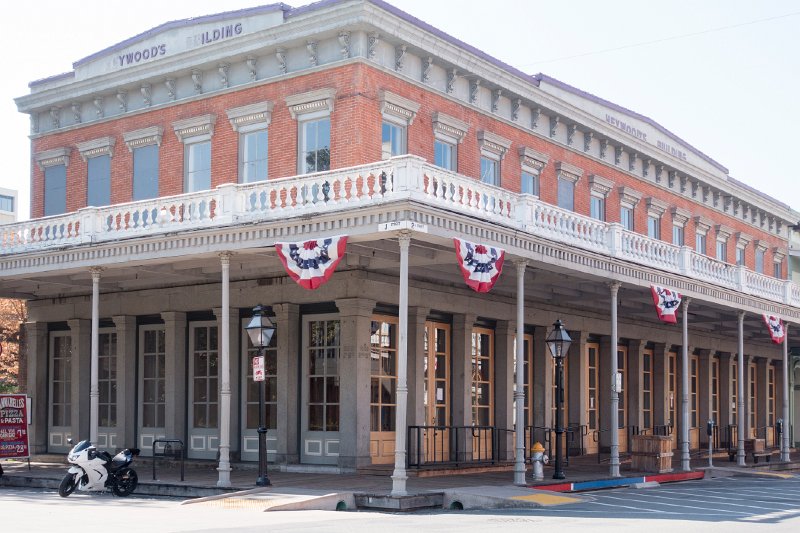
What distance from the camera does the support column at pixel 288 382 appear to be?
2325 centimetres

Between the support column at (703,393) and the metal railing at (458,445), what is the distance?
12597mm

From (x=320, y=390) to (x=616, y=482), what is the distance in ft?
20.7

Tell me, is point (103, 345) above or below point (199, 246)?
below

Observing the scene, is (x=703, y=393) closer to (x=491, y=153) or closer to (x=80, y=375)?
(x=491, y=153)

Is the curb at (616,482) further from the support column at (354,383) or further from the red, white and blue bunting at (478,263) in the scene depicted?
the support column at (354,383)

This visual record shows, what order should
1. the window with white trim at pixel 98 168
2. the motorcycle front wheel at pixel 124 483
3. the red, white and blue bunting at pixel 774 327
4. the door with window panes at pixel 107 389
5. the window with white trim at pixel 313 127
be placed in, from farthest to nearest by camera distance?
the red, white and blue bunting at pixel 774 327 → the window with white trim at pixel 98 168 → the door with window panes at pixel 107 389 → the window with white trim at pixel 313 127 → the motorcycle front wheel at pixel 124 483

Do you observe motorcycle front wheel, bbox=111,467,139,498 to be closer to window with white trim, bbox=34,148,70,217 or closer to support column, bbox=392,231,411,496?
support column, bbox=392,231,411,496

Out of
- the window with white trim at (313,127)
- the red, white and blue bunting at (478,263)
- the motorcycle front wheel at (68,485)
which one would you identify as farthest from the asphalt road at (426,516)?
the window with white trim at (313,127)

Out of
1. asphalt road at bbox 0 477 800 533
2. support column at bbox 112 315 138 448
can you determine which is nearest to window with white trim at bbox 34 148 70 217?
support column at bbox 112 315 138 448

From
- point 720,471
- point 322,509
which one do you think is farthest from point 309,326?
point 720,471

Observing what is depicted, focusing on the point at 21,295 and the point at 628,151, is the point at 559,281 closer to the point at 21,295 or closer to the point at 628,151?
the point at 628,151

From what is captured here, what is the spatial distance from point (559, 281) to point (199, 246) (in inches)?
331

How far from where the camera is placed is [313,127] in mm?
23656

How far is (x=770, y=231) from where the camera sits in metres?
43.4
